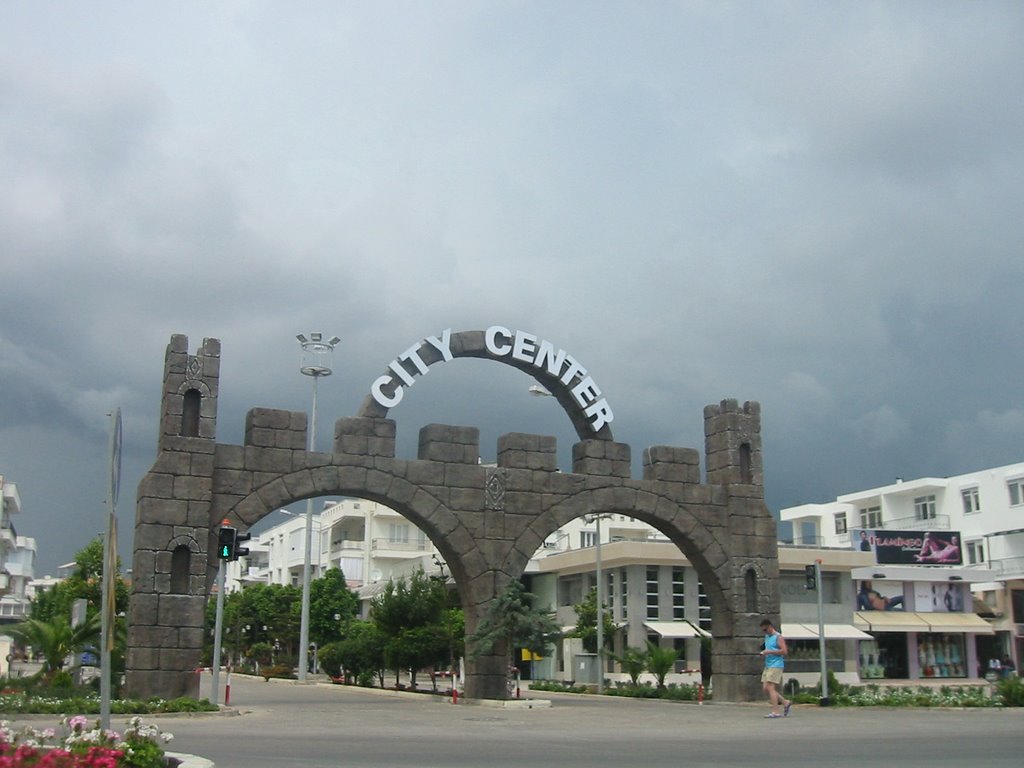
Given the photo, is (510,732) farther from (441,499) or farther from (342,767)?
(441,499)

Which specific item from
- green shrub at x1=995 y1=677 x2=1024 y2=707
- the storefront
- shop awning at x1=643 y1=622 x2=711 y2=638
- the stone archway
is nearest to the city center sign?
the stone archway

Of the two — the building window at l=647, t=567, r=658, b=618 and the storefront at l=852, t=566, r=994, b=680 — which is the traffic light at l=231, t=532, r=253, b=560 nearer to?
the building window at l=647, t=567, r=658, b=618

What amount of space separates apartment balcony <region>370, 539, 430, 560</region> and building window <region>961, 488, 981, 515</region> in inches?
1305

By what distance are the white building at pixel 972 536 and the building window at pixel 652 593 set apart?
11400mm

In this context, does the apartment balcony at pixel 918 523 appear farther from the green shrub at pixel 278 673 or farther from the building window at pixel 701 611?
the green shrub at pixel 278 673

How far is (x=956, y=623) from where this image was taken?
52.3m

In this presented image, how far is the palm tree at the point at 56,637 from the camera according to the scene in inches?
899

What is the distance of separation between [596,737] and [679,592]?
3064cm

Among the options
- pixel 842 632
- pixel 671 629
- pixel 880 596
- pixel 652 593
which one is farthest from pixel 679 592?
pixel 880 596

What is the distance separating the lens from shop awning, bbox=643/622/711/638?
42.7 metres

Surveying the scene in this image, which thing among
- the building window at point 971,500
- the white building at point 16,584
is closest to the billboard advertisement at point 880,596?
the building window at point 971,500

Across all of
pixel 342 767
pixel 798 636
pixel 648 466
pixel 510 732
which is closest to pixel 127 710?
pixel 510 732

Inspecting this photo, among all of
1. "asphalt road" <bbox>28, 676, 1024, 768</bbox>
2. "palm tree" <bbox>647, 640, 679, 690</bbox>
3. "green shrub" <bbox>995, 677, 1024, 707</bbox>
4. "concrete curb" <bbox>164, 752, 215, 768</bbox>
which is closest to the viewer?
"concrete curb" <bbox>164, 752, 215, 768</bbox>

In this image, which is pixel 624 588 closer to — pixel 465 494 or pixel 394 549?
pixel 465 494
